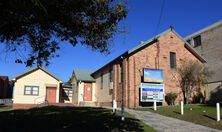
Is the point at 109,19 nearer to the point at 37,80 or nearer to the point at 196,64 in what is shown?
the point at 196,64

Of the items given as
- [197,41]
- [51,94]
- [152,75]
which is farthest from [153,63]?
[51,94]

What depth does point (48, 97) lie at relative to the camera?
40.7m

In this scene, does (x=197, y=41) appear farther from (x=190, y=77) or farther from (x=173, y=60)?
(x=190, y=77)

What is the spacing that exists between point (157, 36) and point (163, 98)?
6.82 metres

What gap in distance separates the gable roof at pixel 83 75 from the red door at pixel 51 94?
12.6 feet

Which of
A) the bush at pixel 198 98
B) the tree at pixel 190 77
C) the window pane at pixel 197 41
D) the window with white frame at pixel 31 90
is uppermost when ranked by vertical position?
the window pane at pixel 197 41

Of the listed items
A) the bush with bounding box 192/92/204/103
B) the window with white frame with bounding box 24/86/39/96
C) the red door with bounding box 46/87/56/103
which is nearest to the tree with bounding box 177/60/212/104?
the bush with bounding box 192/92/204/103

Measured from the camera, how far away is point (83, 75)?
1655 inches

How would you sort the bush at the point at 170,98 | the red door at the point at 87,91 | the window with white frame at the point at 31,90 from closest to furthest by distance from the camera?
1. the bush at the point at 170,98
2. the window with white frame at the point at 31,90
3. the red door at the point at 87,91

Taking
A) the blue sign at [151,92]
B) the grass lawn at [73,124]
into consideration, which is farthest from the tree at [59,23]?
the blue sign at [151,92]

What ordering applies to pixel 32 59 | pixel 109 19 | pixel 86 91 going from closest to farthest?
pixel 109 19 < pixel 32 59 < pixel 86 91

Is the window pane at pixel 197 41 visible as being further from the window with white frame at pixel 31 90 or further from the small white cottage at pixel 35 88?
the window with white frame at pixel 31 90

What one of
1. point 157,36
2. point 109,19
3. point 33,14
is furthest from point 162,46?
point 33,14

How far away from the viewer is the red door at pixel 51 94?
40581mm
